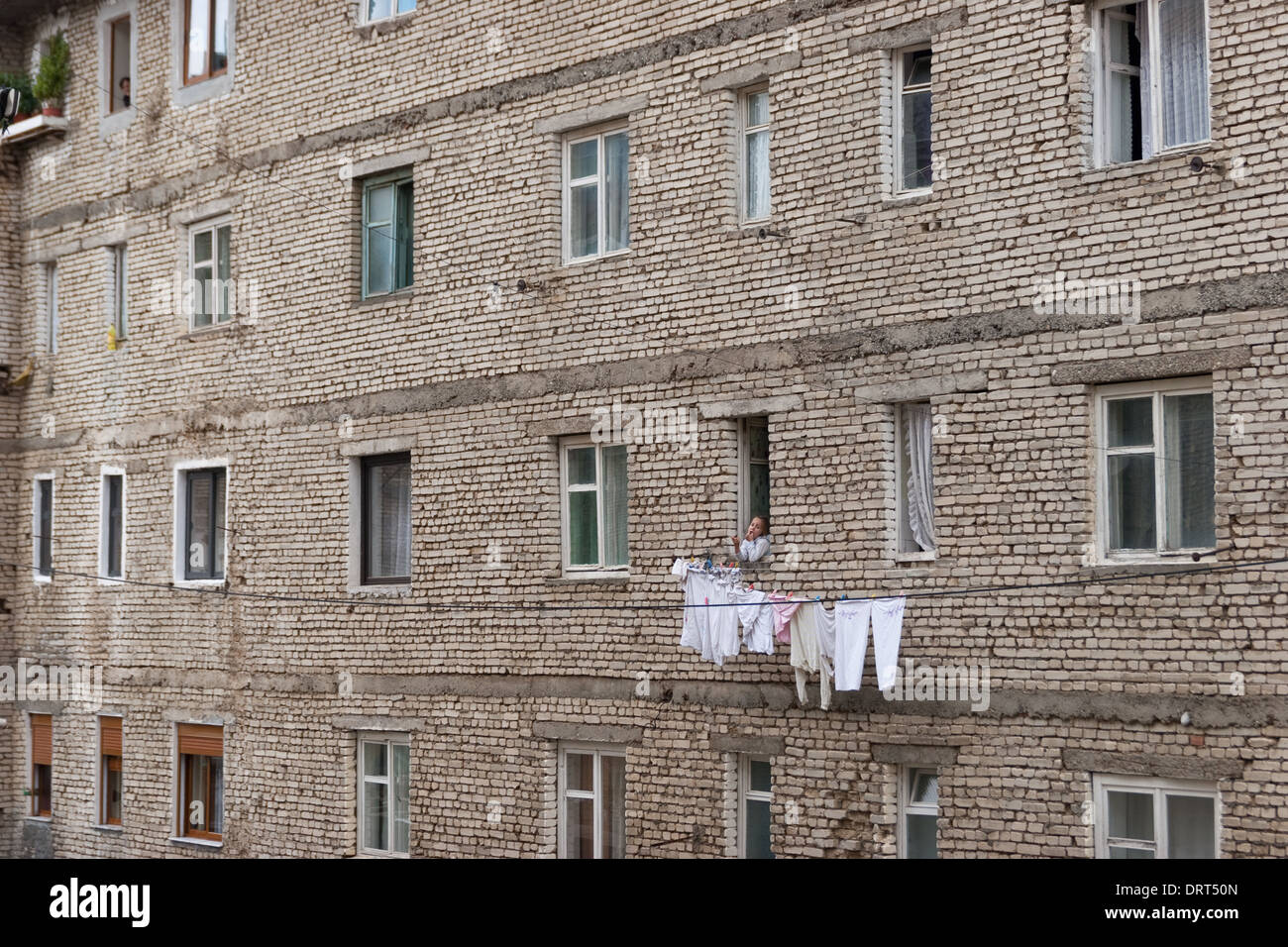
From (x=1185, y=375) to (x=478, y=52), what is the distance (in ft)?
29.2

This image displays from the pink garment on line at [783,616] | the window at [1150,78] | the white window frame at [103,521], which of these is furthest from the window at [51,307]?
the window at [1150,78]

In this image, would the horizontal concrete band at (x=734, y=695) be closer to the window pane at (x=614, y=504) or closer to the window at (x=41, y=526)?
the window pane at (x=614, y=504)

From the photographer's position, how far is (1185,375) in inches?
532

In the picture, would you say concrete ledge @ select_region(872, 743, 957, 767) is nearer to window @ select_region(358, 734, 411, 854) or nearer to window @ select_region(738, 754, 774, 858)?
window @ select_region(738, 754, 774, 858)

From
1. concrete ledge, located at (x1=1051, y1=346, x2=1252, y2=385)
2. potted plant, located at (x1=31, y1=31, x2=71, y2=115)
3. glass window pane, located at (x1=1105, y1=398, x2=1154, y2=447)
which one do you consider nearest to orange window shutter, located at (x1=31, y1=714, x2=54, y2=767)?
potted plant, located at (x1=31, y1=31, x2=71, y2=115)

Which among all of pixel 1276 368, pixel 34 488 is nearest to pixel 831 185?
pixel 1276 368

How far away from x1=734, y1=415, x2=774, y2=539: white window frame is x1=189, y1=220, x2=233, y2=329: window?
26.5ft

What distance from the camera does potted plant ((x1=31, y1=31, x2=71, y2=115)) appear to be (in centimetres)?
2473

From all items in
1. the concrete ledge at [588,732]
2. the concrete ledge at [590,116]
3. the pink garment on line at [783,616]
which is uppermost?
the concrete ledge at [590,116]

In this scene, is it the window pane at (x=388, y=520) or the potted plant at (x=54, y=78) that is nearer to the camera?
the window pane at (x=388, y=520)

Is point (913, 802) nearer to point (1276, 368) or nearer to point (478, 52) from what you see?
point (1276, 368)

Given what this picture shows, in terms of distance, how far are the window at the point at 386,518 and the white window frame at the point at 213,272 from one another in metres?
3.24

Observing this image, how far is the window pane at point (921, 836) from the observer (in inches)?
589

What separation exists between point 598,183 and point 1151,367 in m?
6.60
